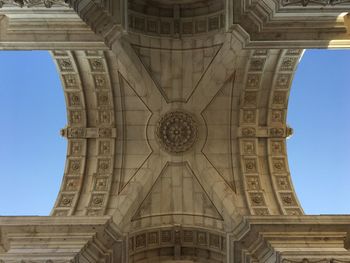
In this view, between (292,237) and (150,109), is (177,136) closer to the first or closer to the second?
(150,109)

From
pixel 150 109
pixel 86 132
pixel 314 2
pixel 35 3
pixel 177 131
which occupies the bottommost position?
pixel 35 3

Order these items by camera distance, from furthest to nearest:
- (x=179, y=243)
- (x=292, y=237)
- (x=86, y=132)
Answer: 1. (x=86, y=132)
2. (x=179, y=243)
3. (x=292, y=237)

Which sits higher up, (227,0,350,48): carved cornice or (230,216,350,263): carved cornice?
(227,0,350,48): carved cornice

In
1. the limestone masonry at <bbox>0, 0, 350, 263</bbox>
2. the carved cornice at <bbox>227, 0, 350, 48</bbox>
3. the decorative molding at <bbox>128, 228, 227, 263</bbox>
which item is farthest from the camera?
the decorative molding at <bbox>128, 228, 227, 263</bbox>

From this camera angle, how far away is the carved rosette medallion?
788 inches

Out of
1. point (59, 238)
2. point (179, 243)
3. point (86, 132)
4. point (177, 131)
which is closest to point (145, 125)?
point (177, 131)

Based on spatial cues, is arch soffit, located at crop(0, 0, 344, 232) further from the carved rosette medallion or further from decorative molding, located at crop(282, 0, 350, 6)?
decorative molding, located at crop(282, 0, 350, 6)

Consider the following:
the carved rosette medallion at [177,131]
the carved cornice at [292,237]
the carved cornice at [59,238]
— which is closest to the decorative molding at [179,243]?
the carved cornice at [292,237]

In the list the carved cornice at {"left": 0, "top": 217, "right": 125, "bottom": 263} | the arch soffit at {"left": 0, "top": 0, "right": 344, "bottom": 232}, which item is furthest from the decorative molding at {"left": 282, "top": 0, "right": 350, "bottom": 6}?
the carved cornice at {"left": 0, "top": 217, "right": 125, "bottom": 263}

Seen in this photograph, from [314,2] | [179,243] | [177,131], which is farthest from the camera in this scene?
[177,131]

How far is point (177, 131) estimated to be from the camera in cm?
2009

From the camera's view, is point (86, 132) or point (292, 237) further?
point (86, 132)

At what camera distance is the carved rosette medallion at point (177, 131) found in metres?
20.0

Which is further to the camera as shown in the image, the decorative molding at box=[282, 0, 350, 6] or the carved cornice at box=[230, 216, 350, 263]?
the carved cornice at box=[230, 216, 350, 263]
